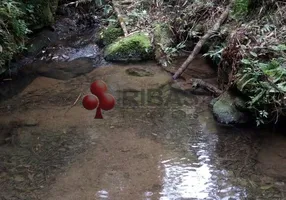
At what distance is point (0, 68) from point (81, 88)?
129cm

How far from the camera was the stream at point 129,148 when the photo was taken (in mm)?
3742


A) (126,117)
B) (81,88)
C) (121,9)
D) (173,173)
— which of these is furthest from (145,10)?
(173,173)

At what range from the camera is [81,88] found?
5.95 m

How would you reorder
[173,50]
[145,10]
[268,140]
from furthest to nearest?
[145,10], [173,50], [268,140]

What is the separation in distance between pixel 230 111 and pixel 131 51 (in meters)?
2.86

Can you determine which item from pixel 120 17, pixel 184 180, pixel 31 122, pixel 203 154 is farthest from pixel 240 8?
pixel 31 122

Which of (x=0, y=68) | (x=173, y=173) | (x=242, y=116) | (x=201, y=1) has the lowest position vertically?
(x=173, y=173)

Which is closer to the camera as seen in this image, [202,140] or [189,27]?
[202,140]

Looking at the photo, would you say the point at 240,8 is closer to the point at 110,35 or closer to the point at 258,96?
the point at 258,96

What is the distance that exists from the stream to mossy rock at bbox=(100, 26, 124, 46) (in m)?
1.80

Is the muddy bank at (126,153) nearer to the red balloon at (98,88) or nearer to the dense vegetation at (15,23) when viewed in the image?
the dense vegetation at (15,23)

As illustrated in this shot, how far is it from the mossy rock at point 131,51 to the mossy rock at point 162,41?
143mm

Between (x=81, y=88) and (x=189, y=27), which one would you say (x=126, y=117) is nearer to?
(x=81, y=88)

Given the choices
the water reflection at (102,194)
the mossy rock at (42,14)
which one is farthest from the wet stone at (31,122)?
the mossy rock at (42,14)
